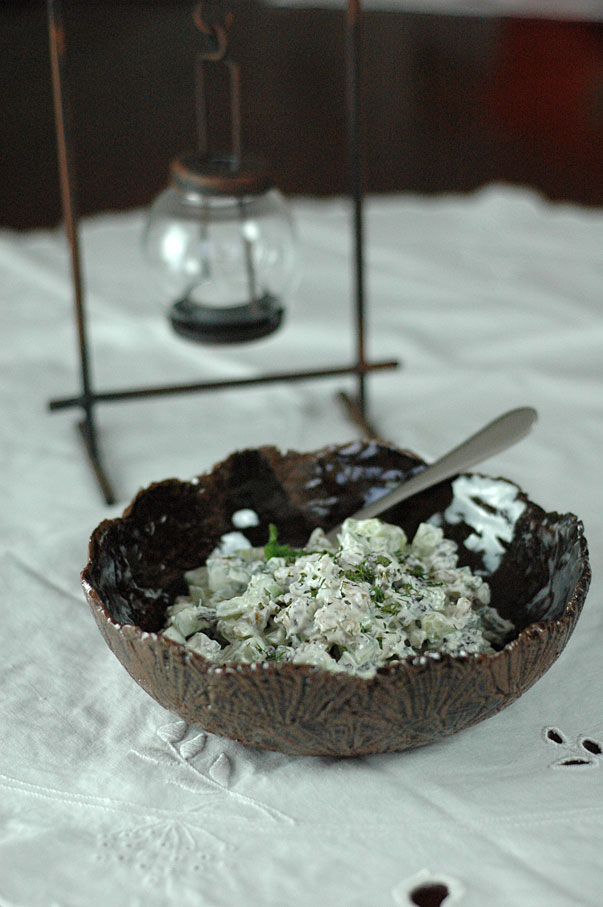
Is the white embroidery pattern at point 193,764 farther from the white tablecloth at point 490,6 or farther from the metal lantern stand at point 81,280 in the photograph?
the white tablecloth at point 490,6

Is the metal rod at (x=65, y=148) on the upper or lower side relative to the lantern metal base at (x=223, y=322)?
upper

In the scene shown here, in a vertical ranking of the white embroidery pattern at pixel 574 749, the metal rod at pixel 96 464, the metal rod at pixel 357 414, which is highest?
the white embroidery pattern at pixel 574 749

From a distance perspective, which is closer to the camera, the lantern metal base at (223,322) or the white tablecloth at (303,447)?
the white tablecloth at (303,447)

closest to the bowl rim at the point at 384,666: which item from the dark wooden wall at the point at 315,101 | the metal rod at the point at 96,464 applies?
the metal rod at the point at 96,464

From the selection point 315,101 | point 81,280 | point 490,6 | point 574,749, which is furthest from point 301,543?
point 490,6

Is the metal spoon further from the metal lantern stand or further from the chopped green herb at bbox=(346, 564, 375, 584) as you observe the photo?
the metal lantern stand

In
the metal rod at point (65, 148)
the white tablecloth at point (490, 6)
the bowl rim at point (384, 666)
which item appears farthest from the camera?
the white tablecloth at point (490, 6)

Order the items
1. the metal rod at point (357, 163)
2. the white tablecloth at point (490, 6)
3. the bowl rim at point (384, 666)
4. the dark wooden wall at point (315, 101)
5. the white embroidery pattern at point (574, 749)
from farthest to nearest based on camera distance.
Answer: the white tablecloth at point (490, 6) → the dark wooden wall at point (315, 101) → the metal rod at point (357, 163) → the white embroidery pattern at point (574, 749) → the bowl rim at point (384, 666)
